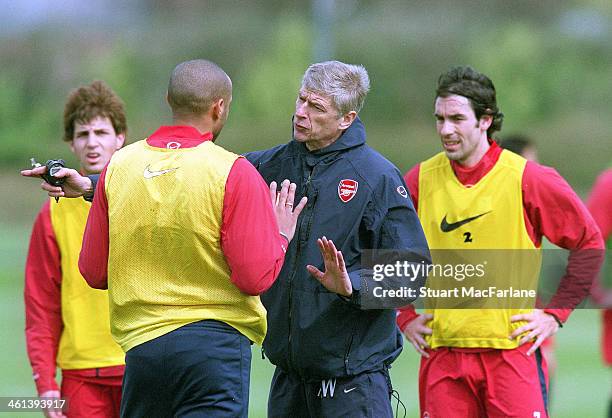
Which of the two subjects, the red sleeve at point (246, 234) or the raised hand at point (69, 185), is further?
the raised hand at point (69, 185)

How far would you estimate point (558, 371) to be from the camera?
41.0ft

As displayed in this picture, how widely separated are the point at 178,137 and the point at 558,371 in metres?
8.80

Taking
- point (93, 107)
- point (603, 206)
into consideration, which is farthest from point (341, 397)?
point (603, 206)

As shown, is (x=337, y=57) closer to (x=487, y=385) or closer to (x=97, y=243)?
(x=487, y=385)

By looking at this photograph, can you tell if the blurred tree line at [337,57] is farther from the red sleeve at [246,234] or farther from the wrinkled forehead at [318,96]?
the red sleeve at [246,234]

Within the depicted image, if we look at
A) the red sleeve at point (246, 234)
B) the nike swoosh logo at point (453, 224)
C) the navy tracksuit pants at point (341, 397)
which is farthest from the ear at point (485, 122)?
the red sleeve at point (246, 234)

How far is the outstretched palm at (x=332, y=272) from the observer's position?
4.79m

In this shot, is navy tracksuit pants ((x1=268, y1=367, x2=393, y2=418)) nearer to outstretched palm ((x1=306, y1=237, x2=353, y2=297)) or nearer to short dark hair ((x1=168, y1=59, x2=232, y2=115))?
outstretched palm ((x1=306, y1=237, x2=353, y2=297))

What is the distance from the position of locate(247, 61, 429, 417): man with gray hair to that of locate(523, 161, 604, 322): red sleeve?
92 centimetres

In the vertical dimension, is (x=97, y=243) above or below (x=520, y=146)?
below

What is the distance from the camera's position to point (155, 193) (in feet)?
14.6

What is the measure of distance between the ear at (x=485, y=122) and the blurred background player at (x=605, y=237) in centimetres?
119

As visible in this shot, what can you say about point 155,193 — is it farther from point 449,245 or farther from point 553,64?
point 553,64

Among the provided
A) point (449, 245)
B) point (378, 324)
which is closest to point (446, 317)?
point (449, 245)
